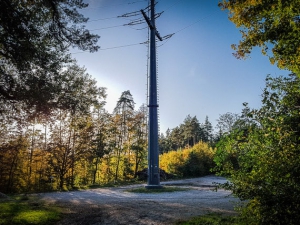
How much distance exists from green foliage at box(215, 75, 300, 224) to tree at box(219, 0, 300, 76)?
7.94 feet

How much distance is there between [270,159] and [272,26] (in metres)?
5.19

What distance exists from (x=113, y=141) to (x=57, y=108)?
2115 centimetres

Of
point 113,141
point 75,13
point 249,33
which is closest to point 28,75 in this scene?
point 75,13

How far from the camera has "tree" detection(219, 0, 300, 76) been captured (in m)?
6.38

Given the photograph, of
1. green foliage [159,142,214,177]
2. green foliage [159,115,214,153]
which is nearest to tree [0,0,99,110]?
green foliage [159,142,214,177]

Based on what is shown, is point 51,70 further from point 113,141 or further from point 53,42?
point 113,141

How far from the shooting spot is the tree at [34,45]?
25.8 feet

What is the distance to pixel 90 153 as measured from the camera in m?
24.2

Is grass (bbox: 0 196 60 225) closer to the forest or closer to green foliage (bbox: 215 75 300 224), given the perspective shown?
the forest

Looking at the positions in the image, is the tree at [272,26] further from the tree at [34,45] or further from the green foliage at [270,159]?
the tree at [34,45]

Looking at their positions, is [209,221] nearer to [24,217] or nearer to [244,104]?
[244,104]

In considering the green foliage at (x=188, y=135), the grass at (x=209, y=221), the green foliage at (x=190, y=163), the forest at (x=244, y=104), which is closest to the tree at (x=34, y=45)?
the forest at (x=244, y=104)

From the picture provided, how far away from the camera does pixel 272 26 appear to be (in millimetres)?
7250

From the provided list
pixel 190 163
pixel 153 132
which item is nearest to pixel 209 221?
pixel 153 132
